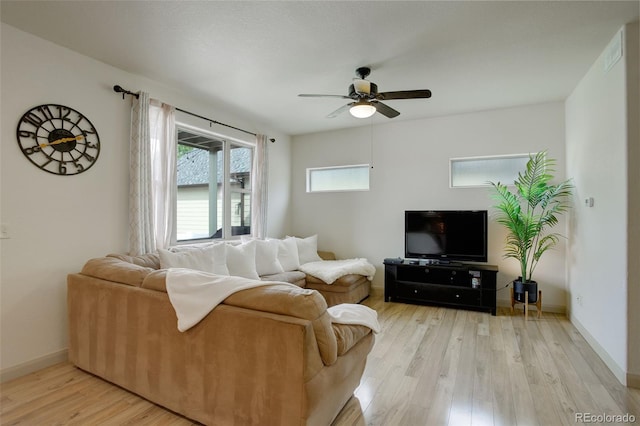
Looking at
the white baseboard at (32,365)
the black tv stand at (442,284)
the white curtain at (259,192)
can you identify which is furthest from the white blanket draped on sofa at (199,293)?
the white curtain at (259,192)

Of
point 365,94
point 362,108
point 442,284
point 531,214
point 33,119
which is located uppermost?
point 365,94

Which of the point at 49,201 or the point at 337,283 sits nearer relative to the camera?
the point at 49,201

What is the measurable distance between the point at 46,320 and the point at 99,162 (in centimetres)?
144

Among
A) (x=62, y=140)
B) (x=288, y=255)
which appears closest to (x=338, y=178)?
(x=288, y=255)

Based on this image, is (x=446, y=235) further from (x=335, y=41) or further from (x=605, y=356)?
(x=335, y=41)

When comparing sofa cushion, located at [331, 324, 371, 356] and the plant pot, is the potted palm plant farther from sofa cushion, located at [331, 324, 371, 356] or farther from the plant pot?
sofa cushion, located at [331, 324, 371, 356]

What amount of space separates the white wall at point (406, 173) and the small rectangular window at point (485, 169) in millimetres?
109

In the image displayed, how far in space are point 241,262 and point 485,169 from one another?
3.61 meters

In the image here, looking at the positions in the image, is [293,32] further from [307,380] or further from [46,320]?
[46,320]

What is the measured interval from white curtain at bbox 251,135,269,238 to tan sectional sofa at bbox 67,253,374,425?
268 cm

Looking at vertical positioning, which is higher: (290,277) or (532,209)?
(532,209)

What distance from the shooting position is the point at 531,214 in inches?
160

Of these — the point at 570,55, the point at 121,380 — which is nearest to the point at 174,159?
the point at 121,380

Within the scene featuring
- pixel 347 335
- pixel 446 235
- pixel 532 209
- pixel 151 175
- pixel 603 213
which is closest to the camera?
pixel 347 335
